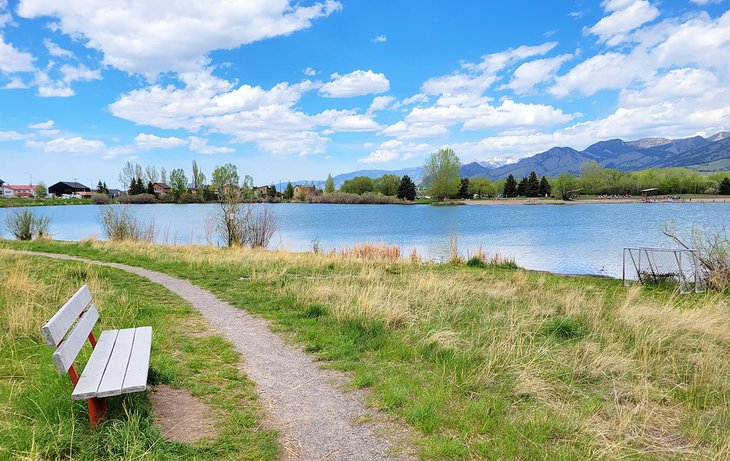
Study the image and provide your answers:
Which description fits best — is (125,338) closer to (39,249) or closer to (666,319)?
(666,319)

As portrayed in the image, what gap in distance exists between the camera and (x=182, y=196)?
327ft

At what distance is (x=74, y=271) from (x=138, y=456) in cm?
994

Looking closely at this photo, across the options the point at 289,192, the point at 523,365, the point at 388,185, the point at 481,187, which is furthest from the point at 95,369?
the point at 481,187

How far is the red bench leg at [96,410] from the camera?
3.71 meters

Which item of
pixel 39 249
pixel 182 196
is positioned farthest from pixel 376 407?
pixel 182 196

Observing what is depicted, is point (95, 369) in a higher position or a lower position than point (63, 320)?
lower

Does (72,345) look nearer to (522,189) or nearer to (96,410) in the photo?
(96,410)

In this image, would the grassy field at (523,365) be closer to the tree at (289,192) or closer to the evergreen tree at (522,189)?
the evergreen tree at (522,189)

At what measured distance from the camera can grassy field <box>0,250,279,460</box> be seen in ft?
11.6

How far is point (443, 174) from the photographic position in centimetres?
10106

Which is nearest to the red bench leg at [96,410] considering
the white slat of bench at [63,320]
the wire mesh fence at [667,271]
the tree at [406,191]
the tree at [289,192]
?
the white slat of bench at [63,320]

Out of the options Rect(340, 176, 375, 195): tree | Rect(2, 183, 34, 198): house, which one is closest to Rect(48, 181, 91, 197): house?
Rect(2, 183, 34, 198): house

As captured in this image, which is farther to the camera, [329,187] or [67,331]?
[329,187]

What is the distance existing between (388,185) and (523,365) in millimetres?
116449
